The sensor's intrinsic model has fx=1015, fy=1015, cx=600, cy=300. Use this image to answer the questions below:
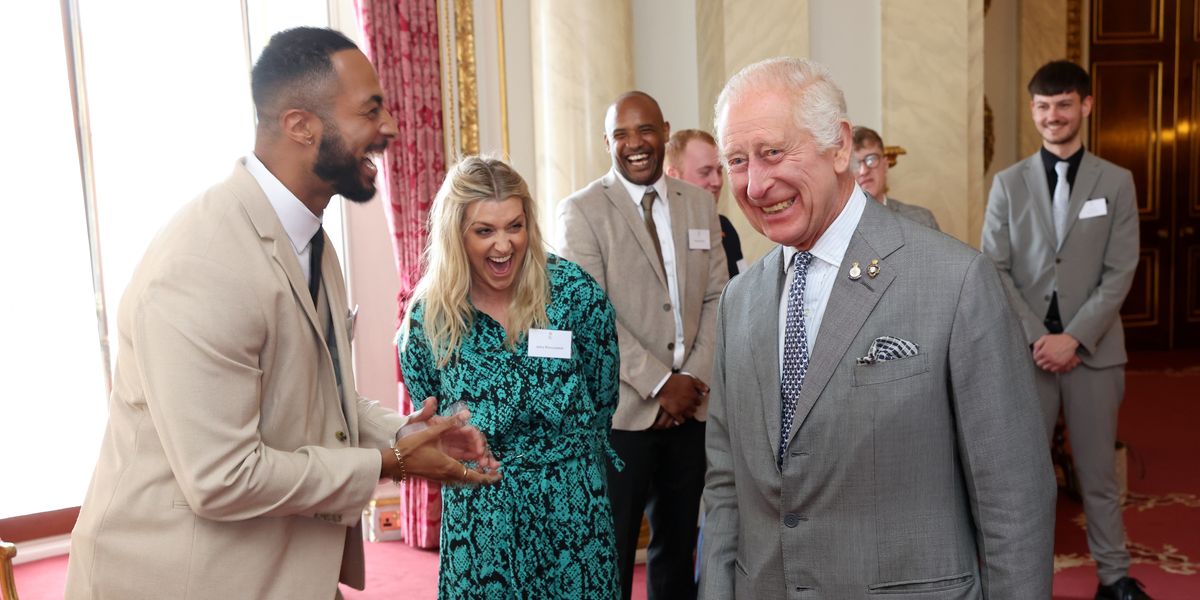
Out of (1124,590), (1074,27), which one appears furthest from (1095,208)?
(1074,27)

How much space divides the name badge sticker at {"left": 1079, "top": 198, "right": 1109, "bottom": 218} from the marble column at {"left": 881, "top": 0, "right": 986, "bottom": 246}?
6.07 feet

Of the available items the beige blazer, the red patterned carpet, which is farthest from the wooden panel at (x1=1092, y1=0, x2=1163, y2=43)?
the beige blazer

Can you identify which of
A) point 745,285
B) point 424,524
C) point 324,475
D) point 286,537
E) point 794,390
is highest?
point 745,285

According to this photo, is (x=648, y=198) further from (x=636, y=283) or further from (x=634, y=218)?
(x=636, y=283)

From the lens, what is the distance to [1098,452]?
3916mm

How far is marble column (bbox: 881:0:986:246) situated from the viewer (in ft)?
19.0

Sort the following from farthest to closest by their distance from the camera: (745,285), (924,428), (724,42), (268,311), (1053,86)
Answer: (724,42), (1053,86), (745,285), (268,311), (924,428)

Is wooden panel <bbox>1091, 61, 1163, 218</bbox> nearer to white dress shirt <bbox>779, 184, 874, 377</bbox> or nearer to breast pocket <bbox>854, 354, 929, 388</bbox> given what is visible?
white dress shirt <bbox>779, 184, 874, 377</bbox>

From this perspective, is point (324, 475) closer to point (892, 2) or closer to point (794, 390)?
point (794, 390)

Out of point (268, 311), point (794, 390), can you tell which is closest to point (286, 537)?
point (268, 311)

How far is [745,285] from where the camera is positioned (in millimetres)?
1906

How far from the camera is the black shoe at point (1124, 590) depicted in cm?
378

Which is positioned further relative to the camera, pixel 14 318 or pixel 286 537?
pixel 14 318

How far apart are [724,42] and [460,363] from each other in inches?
139
